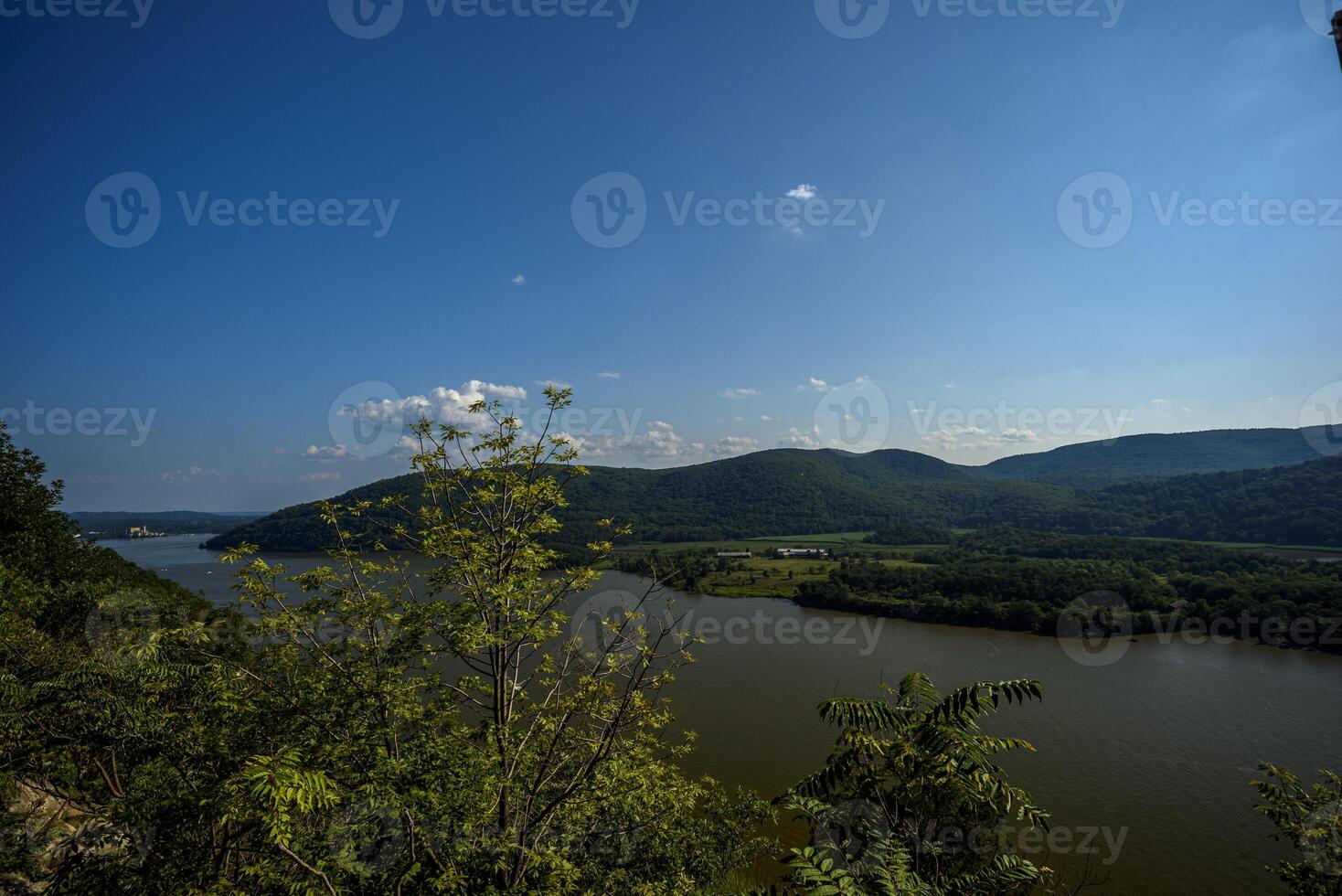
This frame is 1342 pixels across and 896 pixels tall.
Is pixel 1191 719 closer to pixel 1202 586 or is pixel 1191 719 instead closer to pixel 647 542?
pixel 1202 586

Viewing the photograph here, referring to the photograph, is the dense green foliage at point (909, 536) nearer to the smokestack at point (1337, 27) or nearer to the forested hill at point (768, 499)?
the forested hill at point (768, 499)

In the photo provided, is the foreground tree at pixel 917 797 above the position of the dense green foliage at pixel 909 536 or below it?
above

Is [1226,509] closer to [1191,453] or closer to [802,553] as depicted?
[802,553]

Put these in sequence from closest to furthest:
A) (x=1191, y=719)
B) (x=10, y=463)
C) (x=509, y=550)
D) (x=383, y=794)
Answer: (x=383, y=794) → (x=509, y=550) → (x=10, y=463) → (x=1191, y=719)

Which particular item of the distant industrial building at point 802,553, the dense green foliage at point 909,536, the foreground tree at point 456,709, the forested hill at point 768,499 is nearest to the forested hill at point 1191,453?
the forested hill at point 768,499

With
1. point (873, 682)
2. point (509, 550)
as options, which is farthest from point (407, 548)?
point (873, 682)

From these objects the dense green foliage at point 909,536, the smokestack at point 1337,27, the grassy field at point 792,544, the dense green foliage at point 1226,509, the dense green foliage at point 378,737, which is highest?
the smokestack at point 1337,27

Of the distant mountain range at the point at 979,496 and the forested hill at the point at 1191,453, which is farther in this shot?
the forested hill at the point at 1191,453
